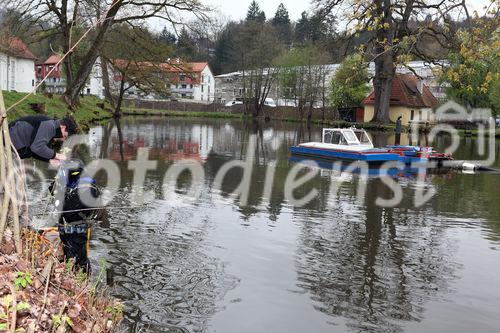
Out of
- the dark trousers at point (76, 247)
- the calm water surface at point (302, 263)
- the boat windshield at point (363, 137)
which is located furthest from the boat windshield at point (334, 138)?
the dark trousers at point (76, 247)

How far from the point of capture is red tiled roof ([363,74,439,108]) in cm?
6931

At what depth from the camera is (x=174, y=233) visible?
10.7 m

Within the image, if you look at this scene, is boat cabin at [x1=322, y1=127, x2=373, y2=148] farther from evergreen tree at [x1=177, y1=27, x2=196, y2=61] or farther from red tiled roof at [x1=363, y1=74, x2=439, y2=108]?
red tiled roof at [x1=363, y1=74, x2=439, y2=108]

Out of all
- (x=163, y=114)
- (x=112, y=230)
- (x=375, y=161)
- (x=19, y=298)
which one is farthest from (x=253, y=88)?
(x=19, y=298)

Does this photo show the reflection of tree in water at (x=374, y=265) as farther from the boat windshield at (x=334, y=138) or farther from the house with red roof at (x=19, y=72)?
the house with red roof at (x=19, y=72)

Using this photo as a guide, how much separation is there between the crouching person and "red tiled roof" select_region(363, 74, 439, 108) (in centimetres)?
6411

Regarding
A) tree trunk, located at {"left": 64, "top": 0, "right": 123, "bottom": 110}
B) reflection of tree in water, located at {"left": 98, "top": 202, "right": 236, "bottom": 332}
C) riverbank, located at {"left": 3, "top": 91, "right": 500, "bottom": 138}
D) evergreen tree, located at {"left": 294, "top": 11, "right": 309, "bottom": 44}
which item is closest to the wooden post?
reflection of tree in water, located at {"left": 98, "top": 202, "right": 236, "bottom": 332}

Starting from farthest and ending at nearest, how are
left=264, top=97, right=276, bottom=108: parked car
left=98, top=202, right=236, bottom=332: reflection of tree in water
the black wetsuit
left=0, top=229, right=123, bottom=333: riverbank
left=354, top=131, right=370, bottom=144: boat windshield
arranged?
left=264, top=97, right=276, bottom=108: parked car
left=354, top=131, right=370, bottom=144: boat windshield
the black wetsuit
left=98, top=202, right=236, bottom=332: reflection of tree in water
left=0, top=229, right=123, bottom=333: riverbank

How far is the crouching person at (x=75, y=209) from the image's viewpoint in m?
7.04

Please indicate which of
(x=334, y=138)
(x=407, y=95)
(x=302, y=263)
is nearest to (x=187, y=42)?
(x=334, y=138)

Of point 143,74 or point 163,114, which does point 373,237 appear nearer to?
point 143,74

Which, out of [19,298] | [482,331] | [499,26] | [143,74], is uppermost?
[143,74]

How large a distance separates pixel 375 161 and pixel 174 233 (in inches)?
609

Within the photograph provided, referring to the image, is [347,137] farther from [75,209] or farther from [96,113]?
[96,113]
